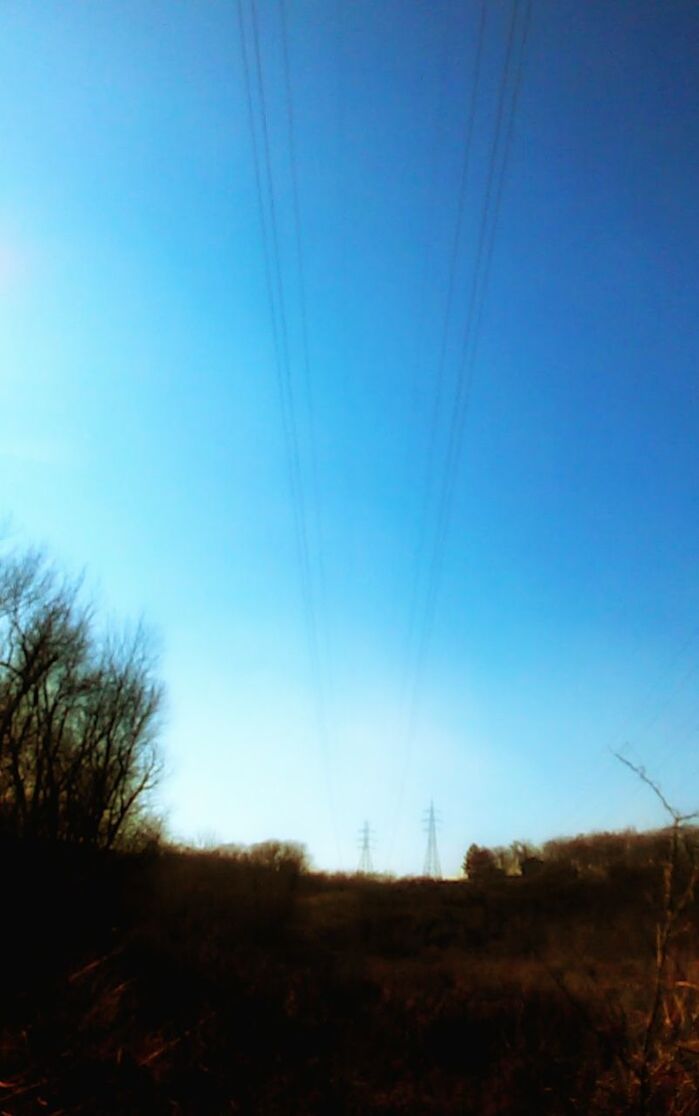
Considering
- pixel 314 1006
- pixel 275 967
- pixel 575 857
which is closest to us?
pixel 314 1006

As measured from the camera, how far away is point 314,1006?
54.4 feet

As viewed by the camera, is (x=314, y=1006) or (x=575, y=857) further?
(x=575, y=857)

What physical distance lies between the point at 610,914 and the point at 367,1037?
2377 centimetres

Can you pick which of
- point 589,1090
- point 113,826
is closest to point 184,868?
point 113,826

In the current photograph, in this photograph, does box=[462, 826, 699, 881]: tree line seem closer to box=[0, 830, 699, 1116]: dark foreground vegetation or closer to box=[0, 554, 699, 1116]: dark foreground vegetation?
box=[0, 554, 699, 1116]: dark foreground vegetation

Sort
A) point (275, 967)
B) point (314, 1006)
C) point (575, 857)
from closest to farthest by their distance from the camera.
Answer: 1. point (314, 1006)
2. point (275, 967)
3. point (575, 857)

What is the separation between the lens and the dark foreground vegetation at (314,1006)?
31.0ft

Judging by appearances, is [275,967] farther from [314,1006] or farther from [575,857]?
[575,857]

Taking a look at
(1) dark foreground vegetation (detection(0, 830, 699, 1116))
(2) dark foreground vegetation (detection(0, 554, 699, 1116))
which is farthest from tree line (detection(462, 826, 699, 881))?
(1) dark foreground vegetation (detection(0, 830, 699, 1116))

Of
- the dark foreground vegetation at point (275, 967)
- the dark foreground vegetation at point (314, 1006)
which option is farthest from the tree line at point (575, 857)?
the dark foreground vegetation at point (314, 1006)

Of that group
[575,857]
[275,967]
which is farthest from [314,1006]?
[575,857]

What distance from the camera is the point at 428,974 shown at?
21.9 metres

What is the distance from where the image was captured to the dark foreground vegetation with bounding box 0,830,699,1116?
9461 millimetres

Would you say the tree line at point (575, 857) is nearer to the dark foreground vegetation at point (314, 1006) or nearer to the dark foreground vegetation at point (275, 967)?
the dark foreground vegetation at point (275, 967)
